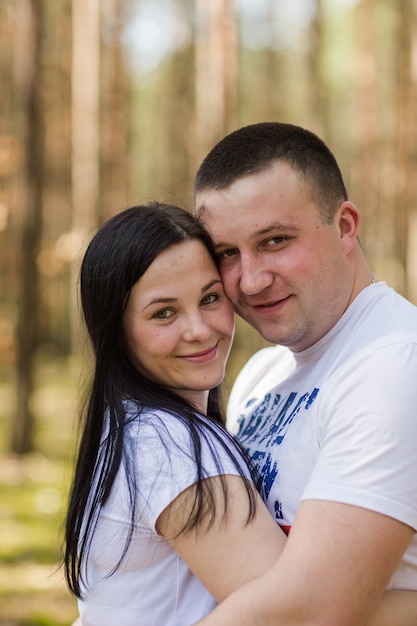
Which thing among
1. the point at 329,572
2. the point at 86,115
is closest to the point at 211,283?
the point at 329,572

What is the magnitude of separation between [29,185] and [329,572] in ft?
28.3

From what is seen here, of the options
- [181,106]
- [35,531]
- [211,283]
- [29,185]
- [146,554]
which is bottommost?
[35,531]

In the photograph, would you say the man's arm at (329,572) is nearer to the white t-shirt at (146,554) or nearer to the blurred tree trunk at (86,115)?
the white t-shirt at (146,554)

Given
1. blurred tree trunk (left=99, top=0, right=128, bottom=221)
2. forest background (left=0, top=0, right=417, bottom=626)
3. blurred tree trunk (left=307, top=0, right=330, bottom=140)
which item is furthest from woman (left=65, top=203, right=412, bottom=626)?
blurred tree trunk (left=307, top=0, right=330, bottom=140)

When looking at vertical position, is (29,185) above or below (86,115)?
below

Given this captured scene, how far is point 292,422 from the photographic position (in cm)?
240

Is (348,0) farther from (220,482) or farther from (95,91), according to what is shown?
(220,482)

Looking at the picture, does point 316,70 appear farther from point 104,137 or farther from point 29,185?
point 29,185

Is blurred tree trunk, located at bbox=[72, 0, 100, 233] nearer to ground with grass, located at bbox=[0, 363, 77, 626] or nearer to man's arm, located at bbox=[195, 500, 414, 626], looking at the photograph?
ground with grass, located at bbox=[0, 363, 77, 626]

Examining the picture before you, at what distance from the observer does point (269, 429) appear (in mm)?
2586

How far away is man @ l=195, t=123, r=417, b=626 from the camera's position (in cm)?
189

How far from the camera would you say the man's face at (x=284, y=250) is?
8.16ft

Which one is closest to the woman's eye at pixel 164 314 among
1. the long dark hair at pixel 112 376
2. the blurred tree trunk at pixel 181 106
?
the long dark hair at pixel 112 376

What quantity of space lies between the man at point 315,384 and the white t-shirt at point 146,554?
24 centimetres
